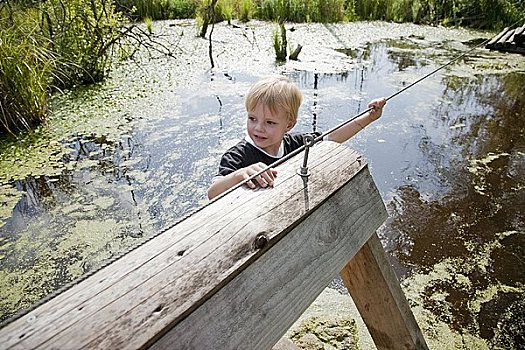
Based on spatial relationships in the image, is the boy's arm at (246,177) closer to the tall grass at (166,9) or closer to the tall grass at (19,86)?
the tall grass at (19,86)

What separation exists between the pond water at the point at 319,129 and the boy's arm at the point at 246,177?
130mm

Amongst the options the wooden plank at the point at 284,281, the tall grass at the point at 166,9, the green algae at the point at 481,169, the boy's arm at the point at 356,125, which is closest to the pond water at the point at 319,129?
the green algae at the point at 481,169

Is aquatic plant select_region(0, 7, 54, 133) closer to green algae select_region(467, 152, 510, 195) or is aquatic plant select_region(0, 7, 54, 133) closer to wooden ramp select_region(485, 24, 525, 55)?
green algae select_region(467, 152, 510, 195)

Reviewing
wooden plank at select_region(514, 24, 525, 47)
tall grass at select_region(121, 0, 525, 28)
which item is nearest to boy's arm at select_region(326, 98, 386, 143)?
wooden plank at select_region(514, 24, 525, 47)

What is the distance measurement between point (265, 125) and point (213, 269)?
2.80ft

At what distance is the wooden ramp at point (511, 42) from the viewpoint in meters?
6.29

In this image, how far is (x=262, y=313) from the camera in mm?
569

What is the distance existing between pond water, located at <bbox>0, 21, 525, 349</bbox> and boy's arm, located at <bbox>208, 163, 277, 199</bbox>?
130mm

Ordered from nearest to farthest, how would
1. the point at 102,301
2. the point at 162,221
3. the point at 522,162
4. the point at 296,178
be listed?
the point at 102,301
the point at 296,178
the point at 162,221
the point at 522,162

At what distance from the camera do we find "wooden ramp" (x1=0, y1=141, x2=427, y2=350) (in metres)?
0.45

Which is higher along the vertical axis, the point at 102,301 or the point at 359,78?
the point at 102,301

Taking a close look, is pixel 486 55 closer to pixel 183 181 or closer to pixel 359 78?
pixel 359 78

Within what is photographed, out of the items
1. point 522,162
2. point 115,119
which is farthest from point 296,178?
point 115,119

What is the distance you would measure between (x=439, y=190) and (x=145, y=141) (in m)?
2.33
